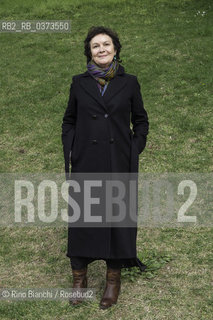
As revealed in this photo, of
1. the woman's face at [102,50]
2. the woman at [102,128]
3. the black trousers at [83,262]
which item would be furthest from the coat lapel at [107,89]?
the black trousers at [83,262]

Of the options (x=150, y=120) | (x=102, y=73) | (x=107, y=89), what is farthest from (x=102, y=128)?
(x=150, y=120)

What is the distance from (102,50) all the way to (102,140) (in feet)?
2.79

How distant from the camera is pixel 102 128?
15.4ft

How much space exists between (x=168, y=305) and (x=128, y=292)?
48 centimetres

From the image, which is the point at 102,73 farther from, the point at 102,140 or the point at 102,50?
the point at 102,140

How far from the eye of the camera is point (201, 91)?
11055 mm

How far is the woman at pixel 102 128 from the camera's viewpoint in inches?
185

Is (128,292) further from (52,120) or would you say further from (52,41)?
(52,41)

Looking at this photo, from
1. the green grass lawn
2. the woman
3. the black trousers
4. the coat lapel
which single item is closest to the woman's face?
the woman

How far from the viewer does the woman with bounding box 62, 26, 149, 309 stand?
15.4 feet

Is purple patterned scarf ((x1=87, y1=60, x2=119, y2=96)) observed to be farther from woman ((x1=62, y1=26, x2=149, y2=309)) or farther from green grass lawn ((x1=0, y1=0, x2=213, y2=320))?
green grass lawn ((x1=0, y1=0, x2=213, y2=320))

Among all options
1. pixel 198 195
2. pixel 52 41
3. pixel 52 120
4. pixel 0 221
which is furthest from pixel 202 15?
pixel 0 221

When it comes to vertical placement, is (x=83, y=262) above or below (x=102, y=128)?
below

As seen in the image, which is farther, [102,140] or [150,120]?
[150,120]
